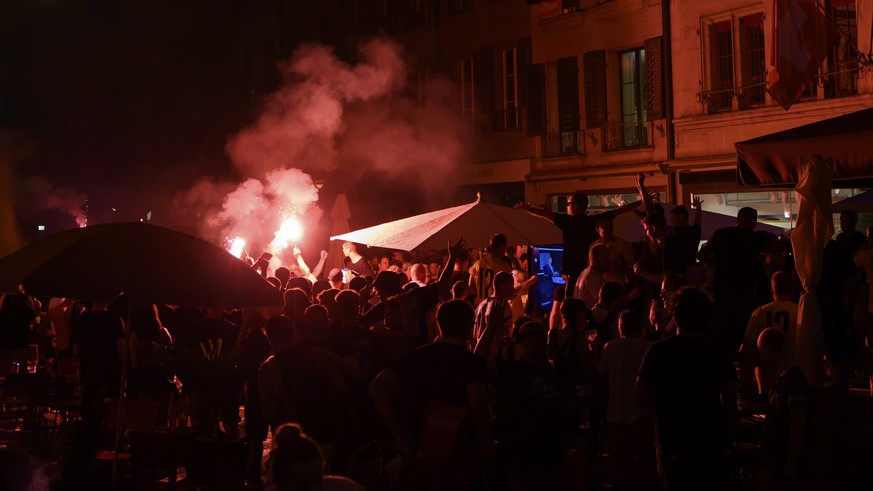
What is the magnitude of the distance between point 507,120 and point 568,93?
2436 millimetres

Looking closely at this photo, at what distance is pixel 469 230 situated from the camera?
441 inches

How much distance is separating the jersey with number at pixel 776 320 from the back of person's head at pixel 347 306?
3119 mm

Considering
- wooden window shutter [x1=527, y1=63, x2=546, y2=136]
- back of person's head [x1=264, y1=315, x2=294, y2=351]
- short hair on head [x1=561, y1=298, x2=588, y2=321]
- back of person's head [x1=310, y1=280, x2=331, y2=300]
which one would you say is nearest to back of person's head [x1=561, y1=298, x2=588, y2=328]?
short hair on head [x1=561, y1=298, x2=588, y2=321]

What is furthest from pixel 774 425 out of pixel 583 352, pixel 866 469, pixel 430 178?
pixel 430 178

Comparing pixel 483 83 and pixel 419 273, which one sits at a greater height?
pixel 483 83

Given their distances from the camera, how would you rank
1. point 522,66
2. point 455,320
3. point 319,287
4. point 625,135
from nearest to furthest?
point 455,320, point 319,287, point 625,135, point 522,66

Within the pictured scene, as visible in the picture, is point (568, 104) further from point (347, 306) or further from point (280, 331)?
point (280, 331)

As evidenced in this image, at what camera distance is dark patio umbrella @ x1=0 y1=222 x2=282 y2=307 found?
7.12 meters

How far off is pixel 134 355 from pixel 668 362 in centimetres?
572

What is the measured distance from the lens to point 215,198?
3812 centimetres

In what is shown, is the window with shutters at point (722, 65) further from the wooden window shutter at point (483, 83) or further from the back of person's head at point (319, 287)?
the back of person's head at point (319, 287)

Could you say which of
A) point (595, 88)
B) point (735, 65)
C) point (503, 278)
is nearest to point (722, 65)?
point (735, 65)

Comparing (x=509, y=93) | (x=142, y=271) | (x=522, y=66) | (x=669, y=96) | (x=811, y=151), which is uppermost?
(x=522, y=66)

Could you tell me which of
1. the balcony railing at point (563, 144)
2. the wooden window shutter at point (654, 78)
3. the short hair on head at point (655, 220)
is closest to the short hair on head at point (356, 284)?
the short hair on head at point (655, 220)
